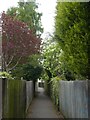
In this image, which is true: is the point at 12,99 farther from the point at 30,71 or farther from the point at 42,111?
the point at 30,71

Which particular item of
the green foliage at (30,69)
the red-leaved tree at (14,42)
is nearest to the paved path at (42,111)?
the red-leaved tree at (14,42)

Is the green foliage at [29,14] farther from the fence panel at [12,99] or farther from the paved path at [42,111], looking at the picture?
the fence panel at [12,99]

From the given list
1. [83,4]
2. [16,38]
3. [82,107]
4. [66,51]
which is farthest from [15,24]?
[82,107]

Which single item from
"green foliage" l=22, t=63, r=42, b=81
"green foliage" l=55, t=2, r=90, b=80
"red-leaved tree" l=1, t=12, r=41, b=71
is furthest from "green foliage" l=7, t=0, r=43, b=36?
"green foliage" l=55, t=2, r=90, b=80

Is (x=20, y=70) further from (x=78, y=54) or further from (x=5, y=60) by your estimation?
(x=78, y=54)

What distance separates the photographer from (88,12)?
35.3 ft

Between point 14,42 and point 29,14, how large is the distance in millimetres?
10455

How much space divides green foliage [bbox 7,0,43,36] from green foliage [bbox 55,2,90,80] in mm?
19797

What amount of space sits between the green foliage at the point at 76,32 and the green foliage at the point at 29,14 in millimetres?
19797

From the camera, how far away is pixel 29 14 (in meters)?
34.8

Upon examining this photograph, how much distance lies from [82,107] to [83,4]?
3645 millimetres

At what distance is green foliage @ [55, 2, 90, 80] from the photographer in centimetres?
1051

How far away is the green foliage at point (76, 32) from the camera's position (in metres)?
10.5

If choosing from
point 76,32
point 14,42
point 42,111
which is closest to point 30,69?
point 14,42
